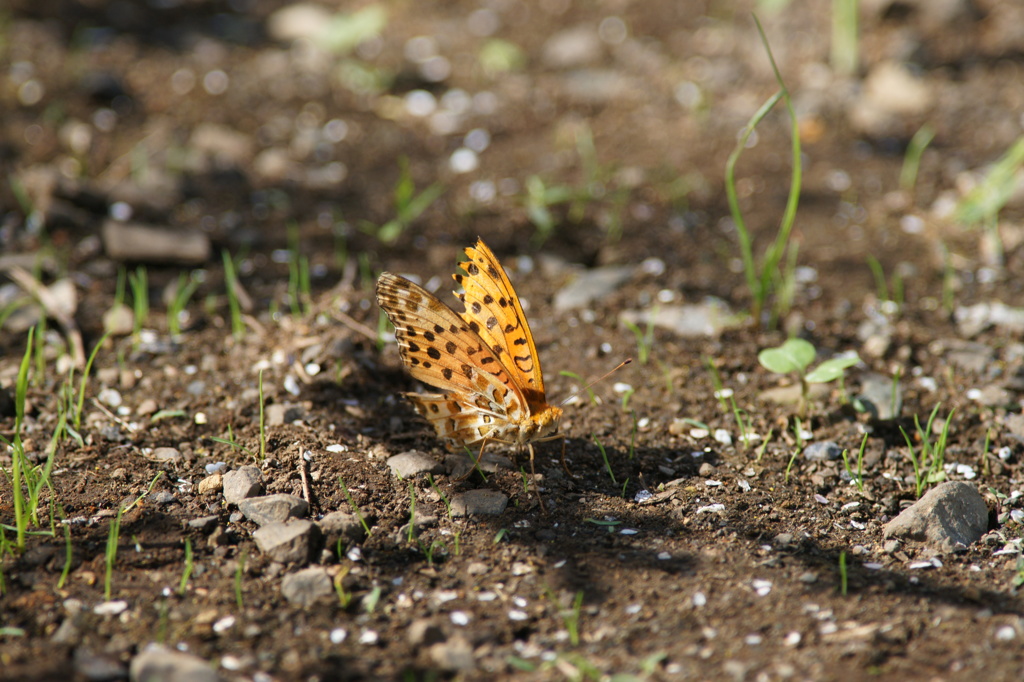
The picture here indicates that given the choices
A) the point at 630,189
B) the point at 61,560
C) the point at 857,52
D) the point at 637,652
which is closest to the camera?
the point at 637,652

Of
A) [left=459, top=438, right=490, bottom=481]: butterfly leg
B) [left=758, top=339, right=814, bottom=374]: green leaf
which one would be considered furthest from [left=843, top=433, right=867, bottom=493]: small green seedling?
[left=459, top=438, right=490, bottom=481]: butterfly leg

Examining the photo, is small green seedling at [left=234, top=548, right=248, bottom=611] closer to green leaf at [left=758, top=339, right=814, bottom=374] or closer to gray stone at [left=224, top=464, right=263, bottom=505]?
gray stone at [left=224, top=464, right=263, bottom=505]

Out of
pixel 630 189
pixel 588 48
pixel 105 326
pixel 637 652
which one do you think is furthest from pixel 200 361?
pixel 588 48

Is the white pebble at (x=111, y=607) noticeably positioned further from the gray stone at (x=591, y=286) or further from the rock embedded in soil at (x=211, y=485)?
the gray stone at (x=591, y=286)

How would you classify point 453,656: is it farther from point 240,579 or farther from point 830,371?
point 830,371

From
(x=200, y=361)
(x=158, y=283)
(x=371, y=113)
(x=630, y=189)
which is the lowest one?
(x=200, y=361)

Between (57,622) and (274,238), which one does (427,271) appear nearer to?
(274,238)
